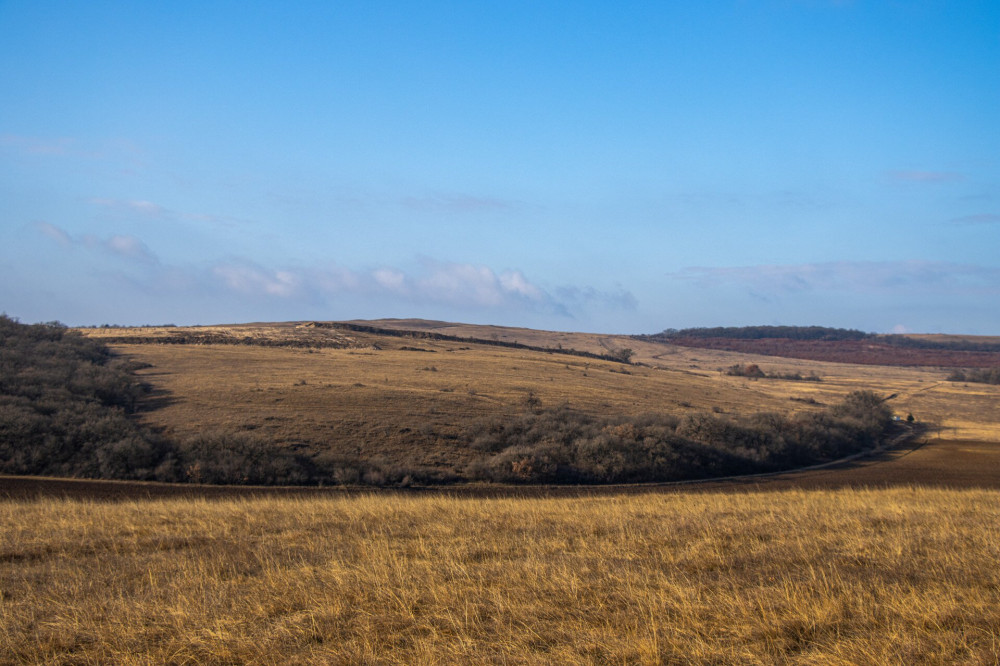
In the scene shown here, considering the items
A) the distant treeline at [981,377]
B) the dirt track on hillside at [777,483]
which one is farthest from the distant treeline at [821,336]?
the dirt track on hillside at [777,483]

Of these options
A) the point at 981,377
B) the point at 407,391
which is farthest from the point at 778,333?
the point at 407,391

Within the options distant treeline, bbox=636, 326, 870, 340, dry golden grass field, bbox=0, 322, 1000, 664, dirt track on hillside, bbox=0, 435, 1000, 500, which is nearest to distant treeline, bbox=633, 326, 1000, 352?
distant treeline, bbox=636, 326, 870, 340

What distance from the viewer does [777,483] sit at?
27.2 m

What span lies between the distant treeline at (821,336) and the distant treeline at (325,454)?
92.1m

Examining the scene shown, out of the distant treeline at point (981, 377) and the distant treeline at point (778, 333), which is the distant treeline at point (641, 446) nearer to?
the distant treeline at point (981, 377)

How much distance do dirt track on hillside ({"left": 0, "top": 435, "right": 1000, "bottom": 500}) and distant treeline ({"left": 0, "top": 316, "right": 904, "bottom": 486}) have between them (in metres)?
1.23

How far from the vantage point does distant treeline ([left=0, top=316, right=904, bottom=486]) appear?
76.6ft

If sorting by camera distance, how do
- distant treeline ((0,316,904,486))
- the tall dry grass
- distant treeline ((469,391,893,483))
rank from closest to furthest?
the tall dry grass
distant treeline ((0,316,904,486))
distant treeline ((469,391,893,483))

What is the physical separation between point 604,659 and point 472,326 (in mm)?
103873

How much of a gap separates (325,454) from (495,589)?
778 inches

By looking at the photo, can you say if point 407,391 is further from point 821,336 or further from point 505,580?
point 821,336

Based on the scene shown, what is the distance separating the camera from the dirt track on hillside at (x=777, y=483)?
20062 mm

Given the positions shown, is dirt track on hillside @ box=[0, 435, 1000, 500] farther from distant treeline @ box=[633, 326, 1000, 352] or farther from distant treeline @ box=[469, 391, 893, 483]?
distant treeline @ box=[633, 326, 1000, 352]

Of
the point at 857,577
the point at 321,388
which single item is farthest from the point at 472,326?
the point at 857,577
